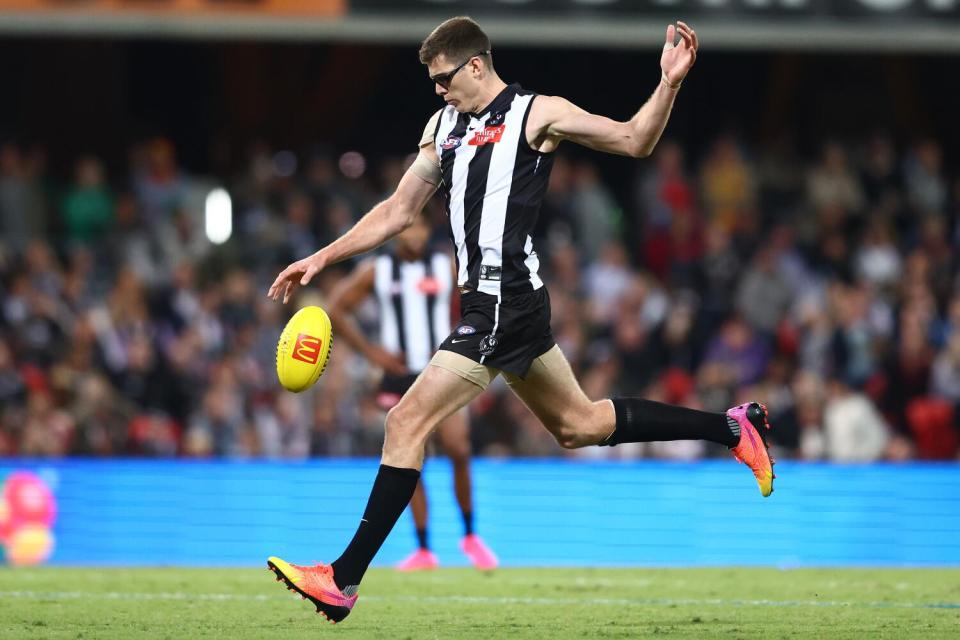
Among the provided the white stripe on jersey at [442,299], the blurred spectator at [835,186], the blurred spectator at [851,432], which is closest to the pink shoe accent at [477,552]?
the white stripe on jersey at [442,299]

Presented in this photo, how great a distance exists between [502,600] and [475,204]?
87.3 inches

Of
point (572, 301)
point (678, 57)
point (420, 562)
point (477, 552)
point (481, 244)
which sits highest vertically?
point (678, 57)

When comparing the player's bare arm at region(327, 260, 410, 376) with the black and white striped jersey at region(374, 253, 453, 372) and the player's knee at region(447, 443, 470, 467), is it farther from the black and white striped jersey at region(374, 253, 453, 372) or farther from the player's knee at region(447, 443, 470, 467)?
the player's knee at region(447, 443, 470, 467)

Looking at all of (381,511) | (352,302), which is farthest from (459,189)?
(352,302)

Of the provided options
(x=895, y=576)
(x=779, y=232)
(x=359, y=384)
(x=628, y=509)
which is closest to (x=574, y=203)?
(x=779, y=232)

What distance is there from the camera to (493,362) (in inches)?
255

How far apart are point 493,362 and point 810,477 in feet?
20.9

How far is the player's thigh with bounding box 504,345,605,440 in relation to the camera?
6695 mm

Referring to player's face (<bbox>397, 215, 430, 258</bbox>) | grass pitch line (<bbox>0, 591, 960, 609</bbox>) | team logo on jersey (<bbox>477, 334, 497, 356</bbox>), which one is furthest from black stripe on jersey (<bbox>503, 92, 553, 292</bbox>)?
player's face (<bbox>397, 215, 430, 258</bbox>)

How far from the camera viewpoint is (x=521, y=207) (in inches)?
259

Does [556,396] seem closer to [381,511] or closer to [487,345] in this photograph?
[487,345]

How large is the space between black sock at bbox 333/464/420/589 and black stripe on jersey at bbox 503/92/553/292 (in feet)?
2.92

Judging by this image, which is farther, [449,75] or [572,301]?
[572,301]

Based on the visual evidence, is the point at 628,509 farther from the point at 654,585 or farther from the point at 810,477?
the point at 654,585
